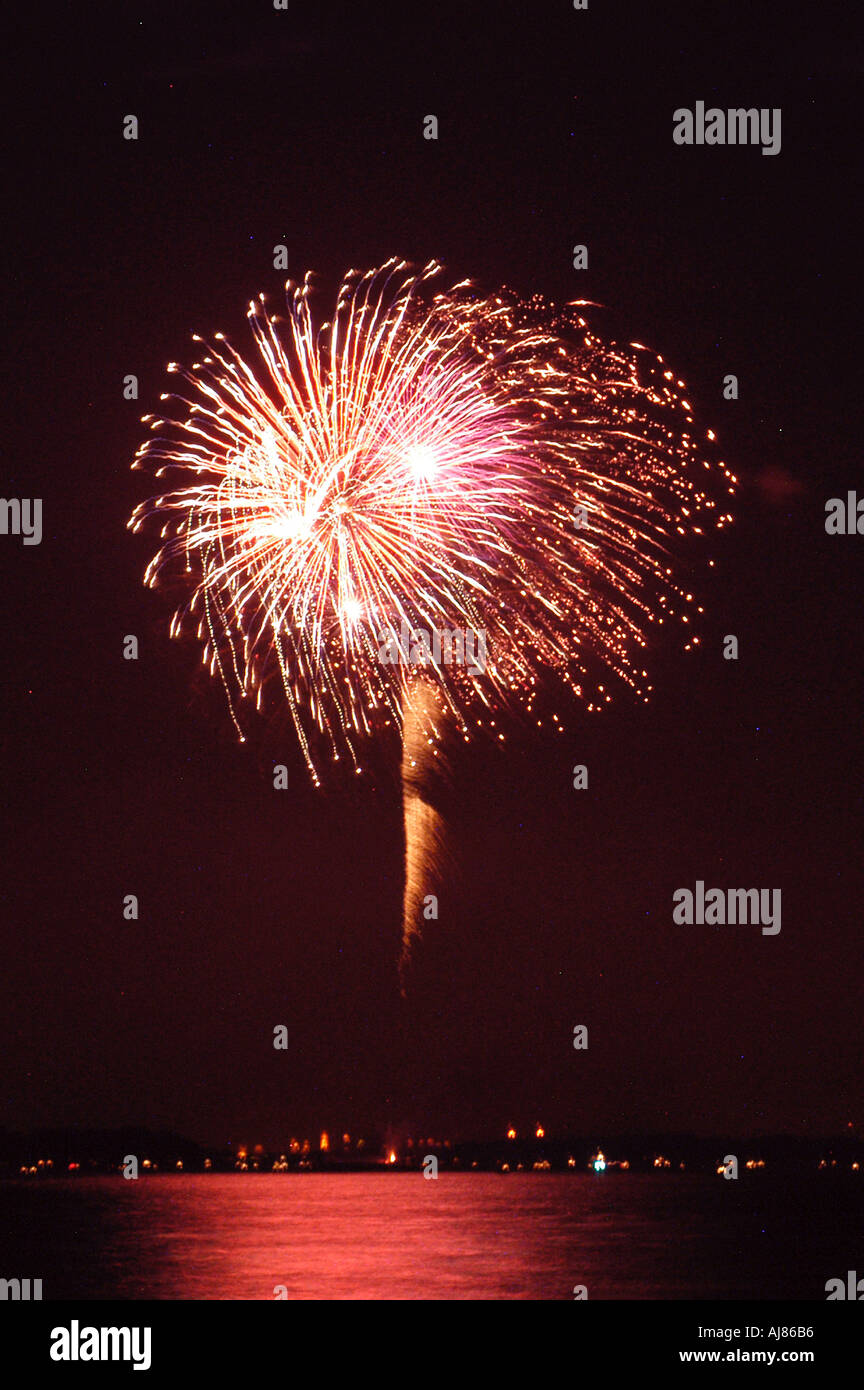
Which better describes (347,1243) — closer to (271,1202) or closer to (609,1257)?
(609,1257)

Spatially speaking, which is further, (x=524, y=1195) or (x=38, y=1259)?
(x=524, y=1195)

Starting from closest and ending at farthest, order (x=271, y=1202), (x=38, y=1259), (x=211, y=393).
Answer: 1. (x=211, y=393)
2. (x=38, y=1259)
3. (x=271, y=1202)

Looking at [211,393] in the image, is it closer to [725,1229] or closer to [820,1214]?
[725,1229]
